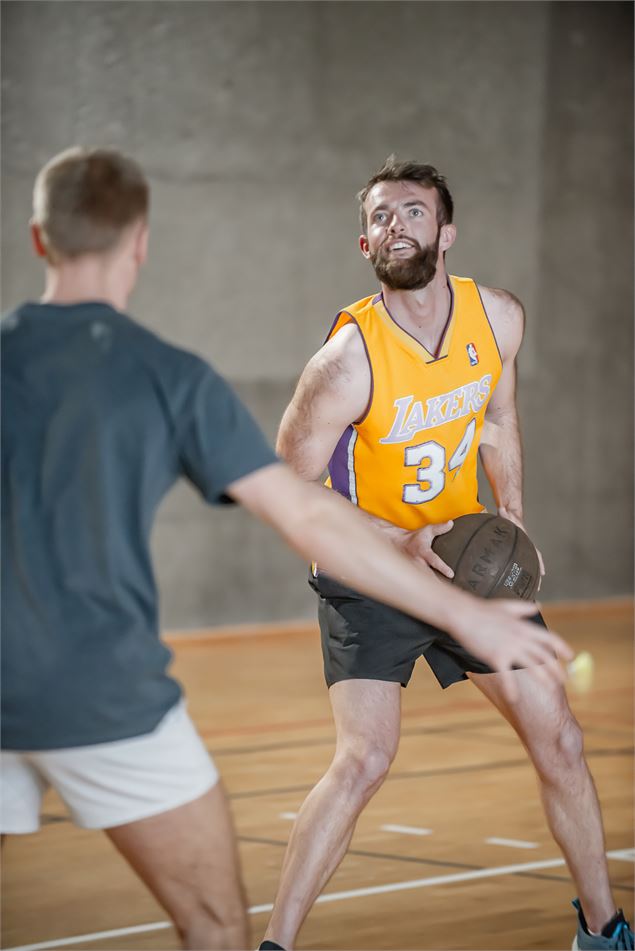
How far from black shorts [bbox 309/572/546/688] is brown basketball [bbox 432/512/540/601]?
0.11 m

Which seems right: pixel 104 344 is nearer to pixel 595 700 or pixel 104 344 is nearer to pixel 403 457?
pixel 403 457

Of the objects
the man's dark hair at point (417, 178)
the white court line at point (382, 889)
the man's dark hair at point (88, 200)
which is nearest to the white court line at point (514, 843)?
the white court line at point (382, 889)

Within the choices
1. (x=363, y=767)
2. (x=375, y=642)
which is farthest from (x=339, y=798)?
(x=375, y=642)

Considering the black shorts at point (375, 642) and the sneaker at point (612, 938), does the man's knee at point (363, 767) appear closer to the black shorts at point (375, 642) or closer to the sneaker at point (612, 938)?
the black shorts at point (375, 642)

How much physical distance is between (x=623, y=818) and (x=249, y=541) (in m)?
5.51

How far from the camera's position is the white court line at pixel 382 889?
3916 mm

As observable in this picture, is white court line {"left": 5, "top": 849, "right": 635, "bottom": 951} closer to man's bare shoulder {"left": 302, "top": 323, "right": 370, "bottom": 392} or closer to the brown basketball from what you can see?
the brown basketball

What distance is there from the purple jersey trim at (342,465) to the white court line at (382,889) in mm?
1298

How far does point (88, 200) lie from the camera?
7.09 ft

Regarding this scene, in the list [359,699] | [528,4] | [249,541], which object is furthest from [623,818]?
[528,4]

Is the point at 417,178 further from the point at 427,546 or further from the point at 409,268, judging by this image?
the point at 427,546

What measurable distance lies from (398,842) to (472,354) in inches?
79.0

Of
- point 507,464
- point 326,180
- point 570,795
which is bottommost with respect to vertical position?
point 570,795

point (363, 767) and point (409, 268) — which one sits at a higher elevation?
point (409, 268)
